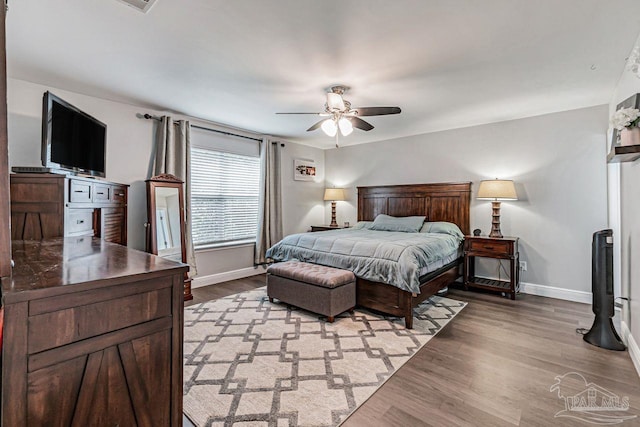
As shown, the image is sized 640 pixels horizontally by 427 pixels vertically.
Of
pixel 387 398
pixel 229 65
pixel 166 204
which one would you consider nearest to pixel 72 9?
pixel 229 65

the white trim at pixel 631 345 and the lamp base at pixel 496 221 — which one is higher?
the lamp base at pixel 496 221

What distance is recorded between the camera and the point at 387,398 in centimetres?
192

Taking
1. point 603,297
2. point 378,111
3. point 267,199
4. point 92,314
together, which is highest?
point 378,111

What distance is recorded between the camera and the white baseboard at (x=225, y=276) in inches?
175

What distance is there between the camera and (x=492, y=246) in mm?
3982

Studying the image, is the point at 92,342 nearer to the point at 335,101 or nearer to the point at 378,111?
the point at 335,101

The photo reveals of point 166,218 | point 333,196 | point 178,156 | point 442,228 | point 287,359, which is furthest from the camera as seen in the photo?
point 333,196

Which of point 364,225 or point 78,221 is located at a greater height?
point 78,221

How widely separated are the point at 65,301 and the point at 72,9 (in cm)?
209

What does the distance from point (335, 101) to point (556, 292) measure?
3781 millimetres

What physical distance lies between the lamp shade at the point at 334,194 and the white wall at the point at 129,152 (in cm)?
54

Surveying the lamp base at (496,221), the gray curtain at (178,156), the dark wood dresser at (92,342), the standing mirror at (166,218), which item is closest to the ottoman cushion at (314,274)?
the standing mirror at (166,218)

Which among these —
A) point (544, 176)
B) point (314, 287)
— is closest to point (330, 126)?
point (314, 287)

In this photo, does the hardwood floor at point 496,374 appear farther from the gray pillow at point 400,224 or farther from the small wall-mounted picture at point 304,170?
the small wall-mounted picture at point 304,170
